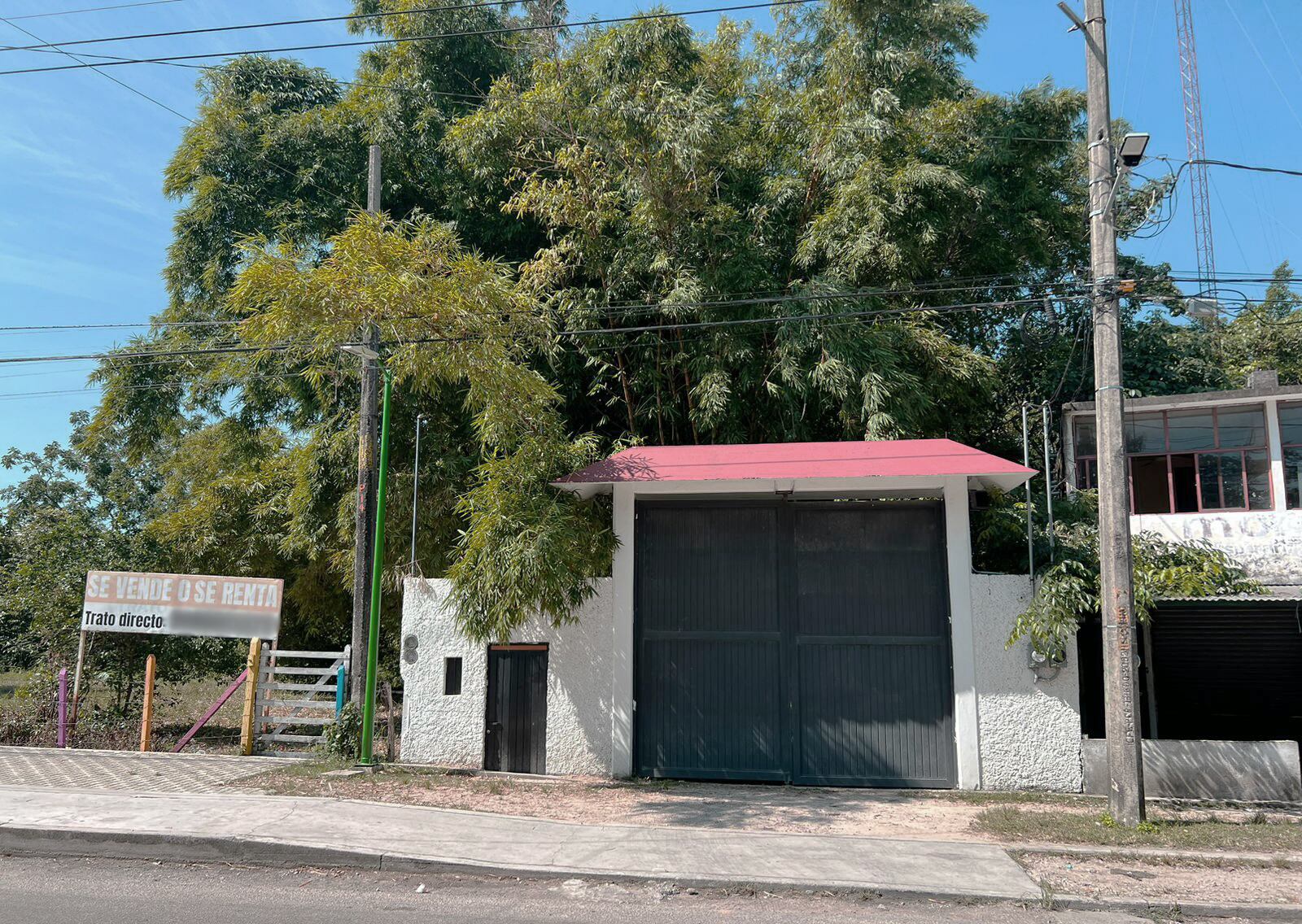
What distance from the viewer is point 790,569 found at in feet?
40.4

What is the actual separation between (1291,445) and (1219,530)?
199cm

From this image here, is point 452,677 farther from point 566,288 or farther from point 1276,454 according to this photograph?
point 1276,454

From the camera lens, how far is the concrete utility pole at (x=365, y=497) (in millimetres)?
12648

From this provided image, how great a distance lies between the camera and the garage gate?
11.8 metres

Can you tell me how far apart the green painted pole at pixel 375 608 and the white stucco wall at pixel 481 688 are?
486 millimetres

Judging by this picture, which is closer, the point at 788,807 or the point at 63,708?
the point at 788,807

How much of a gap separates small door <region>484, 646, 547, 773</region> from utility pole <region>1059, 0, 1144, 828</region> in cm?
695

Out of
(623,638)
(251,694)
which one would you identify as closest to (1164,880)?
(623,638)

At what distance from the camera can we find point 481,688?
1257cm

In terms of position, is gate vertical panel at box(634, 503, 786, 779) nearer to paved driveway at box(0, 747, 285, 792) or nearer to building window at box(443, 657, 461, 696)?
building window at box(443, 657, 461, 696)

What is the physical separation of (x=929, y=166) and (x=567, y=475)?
7.79 meters

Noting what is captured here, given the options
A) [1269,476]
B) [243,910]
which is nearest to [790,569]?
[243,910]

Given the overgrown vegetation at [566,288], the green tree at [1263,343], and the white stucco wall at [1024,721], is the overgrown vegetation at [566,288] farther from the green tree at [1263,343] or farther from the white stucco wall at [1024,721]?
the green tree at [1263,343]

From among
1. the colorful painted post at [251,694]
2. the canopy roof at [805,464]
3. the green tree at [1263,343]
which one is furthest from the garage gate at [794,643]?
the green tree at [1263,343]
